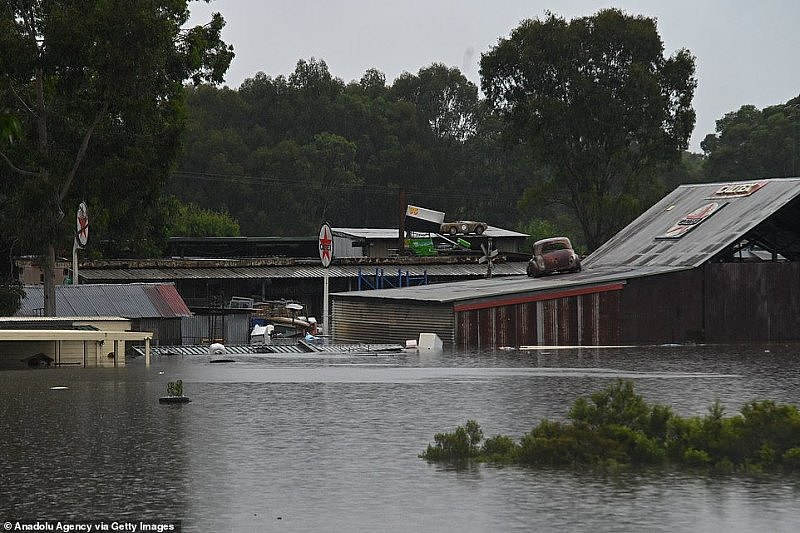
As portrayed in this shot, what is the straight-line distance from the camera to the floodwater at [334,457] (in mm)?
18609

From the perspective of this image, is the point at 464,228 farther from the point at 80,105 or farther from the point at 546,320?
the point at 80,105

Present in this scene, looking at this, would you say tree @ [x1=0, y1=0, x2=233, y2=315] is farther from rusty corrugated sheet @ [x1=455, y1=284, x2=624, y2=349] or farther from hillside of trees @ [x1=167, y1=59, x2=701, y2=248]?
hillside of trees @ [x1=167, y1=59, x2=701, y2=248]

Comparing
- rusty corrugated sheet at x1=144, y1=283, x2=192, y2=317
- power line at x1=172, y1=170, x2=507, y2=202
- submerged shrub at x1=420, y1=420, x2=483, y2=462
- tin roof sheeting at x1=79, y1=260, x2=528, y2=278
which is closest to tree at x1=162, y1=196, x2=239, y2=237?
power line at x1=172, y1=170, x2=507, y2=202

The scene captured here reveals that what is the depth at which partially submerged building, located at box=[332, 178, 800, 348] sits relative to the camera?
5766 cm

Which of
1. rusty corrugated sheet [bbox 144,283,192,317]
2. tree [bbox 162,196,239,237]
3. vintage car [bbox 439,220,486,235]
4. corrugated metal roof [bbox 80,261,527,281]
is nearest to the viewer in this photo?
rusty corrugated sheet [bbox 144,283,192,317]

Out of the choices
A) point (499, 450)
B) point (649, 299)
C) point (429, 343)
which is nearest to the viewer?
point (499, 450)

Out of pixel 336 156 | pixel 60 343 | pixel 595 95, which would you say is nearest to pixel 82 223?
pixel 60 343

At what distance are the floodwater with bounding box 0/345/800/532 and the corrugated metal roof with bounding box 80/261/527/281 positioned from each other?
30402mm

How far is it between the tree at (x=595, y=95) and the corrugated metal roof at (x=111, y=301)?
39.4 m

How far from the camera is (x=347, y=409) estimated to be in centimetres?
3209

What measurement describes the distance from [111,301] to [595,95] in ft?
145

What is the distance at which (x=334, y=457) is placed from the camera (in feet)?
78.8

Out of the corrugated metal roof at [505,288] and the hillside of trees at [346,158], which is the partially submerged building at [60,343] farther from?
the hillside of trees at [346,158]

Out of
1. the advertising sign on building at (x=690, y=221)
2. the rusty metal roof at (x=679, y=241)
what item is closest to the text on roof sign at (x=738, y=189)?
the rusty metal roof at (x=679, y=241)
